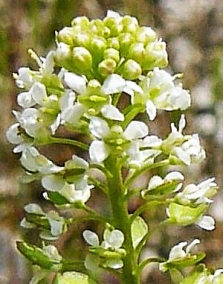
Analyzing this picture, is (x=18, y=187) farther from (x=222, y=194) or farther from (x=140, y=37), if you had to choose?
(x=140, y=37)

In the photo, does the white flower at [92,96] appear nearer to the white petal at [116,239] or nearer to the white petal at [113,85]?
the white petal at [113,85]

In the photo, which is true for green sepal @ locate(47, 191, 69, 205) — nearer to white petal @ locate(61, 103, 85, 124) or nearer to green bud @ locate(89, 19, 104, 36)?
white petal @ locate(61, 103, 85, 124)

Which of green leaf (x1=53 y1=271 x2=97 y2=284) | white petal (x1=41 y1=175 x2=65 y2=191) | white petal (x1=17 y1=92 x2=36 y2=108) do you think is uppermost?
white petal (x1=17 y1=92 x2=36 y2=108)

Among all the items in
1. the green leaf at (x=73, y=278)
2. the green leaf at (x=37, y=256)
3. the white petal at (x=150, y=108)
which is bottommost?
the green leaf at (x=73, y=278)

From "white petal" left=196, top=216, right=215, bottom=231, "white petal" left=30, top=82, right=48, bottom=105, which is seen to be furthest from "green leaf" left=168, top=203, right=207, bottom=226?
"white petal" left=30, top=82, right=48, bottom=105

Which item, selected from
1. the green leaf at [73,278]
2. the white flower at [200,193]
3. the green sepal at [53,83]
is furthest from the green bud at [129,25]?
the green leaf at [73,278]

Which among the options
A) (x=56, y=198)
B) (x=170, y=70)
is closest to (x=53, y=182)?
(x=56, y=198)
